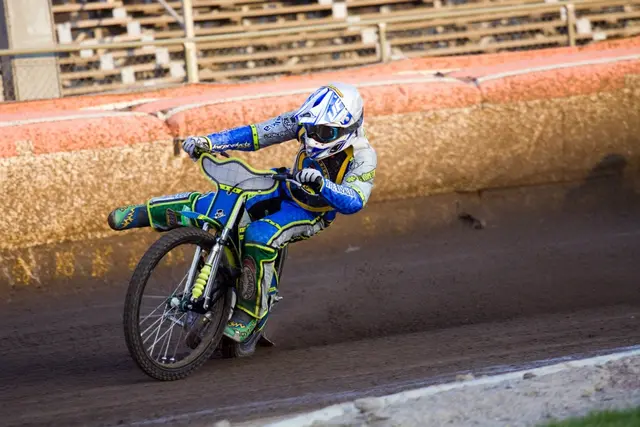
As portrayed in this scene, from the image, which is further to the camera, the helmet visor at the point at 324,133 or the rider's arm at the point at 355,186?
the helmet visor at the point at 324,133

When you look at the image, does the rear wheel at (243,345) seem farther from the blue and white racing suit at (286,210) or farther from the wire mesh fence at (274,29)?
the wire mesh fence at (274,29)

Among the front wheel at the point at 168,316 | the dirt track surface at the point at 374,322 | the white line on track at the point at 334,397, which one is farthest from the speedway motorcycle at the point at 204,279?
the white line on track at the point at 334,397

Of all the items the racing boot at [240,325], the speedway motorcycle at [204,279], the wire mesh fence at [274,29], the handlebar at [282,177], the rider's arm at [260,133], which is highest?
the wire mesh fence at [274,29]

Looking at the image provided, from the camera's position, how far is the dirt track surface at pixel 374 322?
498 centimetres

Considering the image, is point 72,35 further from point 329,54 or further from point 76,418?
point 76,418

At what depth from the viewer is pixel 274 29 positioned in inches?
586

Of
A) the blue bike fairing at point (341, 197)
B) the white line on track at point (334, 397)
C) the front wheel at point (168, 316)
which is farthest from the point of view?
the blue bike fairing at point (341, 197)

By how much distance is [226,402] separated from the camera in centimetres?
480

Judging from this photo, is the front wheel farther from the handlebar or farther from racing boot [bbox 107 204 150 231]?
the handlebar

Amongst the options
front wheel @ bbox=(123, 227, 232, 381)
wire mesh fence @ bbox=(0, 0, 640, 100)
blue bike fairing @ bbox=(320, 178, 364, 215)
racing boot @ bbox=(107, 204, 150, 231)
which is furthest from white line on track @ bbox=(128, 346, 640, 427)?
wire mesh fence @ bbox=(0, 0, 640, 100)

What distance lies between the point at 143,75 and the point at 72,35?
56.8 inches

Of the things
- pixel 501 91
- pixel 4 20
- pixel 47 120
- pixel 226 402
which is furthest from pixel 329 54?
pixel 226 402

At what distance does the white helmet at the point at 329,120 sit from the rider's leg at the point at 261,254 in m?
0.38

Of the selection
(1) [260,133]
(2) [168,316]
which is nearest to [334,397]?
(2) [168,316]
